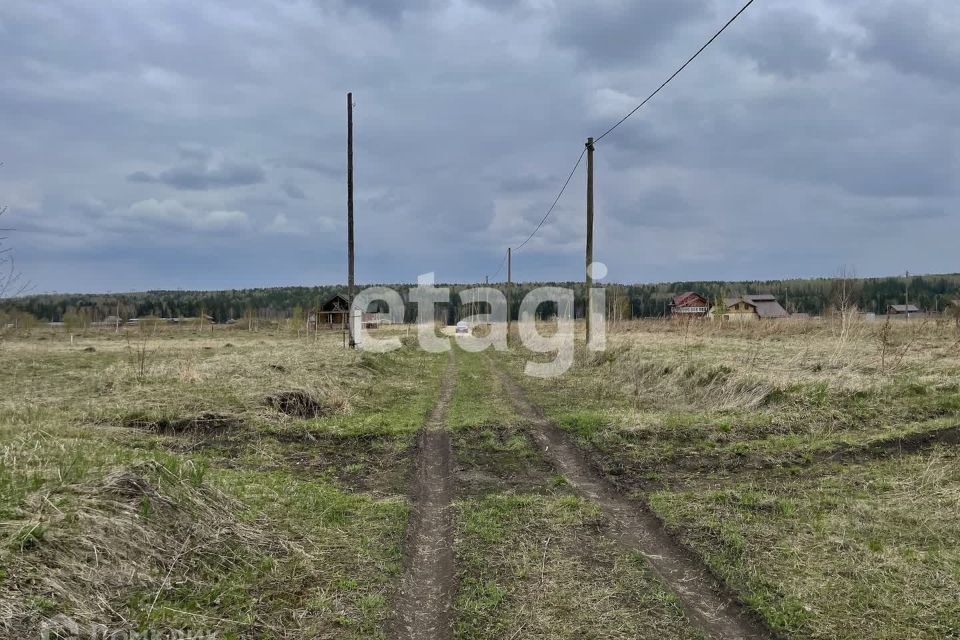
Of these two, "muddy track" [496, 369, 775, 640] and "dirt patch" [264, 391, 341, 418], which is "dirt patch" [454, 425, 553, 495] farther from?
"dirt patch" [264, 391, 341, 418]

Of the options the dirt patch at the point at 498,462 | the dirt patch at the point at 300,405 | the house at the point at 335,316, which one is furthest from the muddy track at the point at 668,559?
the house at the point at 335,316

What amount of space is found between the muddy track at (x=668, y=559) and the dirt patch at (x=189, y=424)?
527cm

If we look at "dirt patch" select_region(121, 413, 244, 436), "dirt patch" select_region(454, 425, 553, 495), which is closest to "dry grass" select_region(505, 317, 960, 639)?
"dirt patch" select_region(454, 425, 553, 495)

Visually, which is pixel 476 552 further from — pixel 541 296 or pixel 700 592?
pixel 541 296

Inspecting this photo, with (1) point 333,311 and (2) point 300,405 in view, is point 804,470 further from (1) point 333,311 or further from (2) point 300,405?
(1) point 333,311

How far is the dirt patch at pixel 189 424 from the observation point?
9.23 metres

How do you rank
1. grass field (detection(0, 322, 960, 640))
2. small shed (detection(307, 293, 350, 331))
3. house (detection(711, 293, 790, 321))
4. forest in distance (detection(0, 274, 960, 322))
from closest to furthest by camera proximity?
grass field (detection(0, 322, 960, 640))
small shed (detection(307, 293, 350, 331))
house (detection(711, 293, 790, 321))
forest in distance (detection(0, 274, 960, 322))

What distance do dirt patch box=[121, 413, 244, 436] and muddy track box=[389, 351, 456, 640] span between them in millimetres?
3370

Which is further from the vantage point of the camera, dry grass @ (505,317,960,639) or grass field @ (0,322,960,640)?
dry grass @ (505,317,960,639)

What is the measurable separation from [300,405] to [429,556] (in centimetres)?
685

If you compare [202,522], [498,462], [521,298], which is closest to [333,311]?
[521,298]

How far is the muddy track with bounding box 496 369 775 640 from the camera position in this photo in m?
3.81

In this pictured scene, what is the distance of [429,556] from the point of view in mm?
4934

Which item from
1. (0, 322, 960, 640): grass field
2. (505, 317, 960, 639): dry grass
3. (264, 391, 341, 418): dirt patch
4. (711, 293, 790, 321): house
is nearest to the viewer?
(0, 322, 960, 640): grass field
